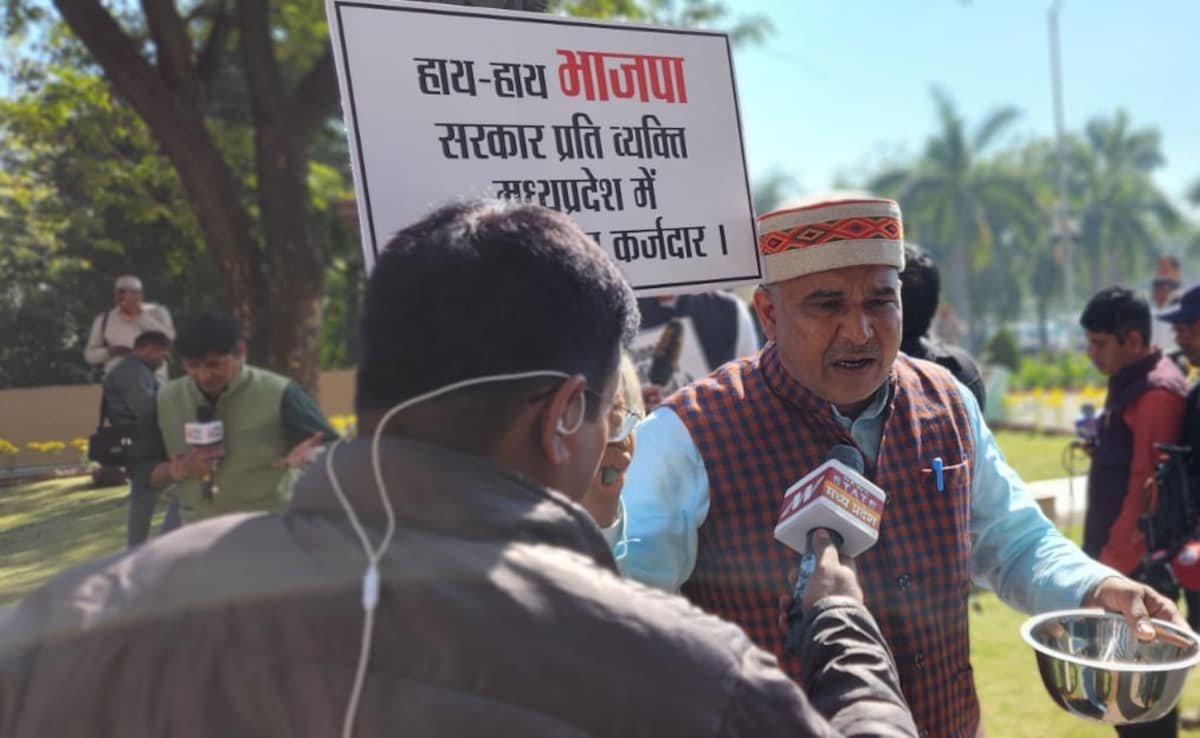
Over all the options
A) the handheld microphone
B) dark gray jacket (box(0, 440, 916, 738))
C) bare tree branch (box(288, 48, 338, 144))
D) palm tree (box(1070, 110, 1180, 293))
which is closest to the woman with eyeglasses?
dark gray jacket (box(0, 440, 916, 738))

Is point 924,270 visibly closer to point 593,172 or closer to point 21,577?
point 593,172

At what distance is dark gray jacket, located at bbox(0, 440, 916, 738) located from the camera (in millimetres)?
1032

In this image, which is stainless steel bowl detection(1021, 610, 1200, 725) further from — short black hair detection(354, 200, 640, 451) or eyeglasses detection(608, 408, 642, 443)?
short black hair detection(354, 200, 640, 451)

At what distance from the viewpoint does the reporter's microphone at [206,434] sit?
2.87m

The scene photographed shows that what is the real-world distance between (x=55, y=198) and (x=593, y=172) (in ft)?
5.65

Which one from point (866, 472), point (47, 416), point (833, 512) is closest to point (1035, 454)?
point (866, 472)

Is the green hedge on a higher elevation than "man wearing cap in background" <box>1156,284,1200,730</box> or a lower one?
lower

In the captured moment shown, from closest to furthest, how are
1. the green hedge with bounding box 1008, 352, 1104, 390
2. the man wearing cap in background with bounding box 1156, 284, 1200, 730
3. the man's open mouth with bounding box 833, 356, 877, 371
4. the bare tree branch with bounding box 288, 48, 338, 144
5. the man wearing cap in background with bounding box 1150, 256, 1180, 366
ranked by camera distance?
1. the man's open mouth with bounding box 833, 356, 877, 371
2. the man wearing cap in background with bounding box 1156, 284, 1200, 730
3. the bare tree branch with bounding box 288, 48, 338, 144
4. the man wearing cap in background with bounding box 1150, 256, 1180, 366
5. the green hedge with bounding box 1008, 352, 1104, 390

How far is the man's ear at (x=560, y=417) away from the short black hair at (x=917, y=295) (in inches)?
104

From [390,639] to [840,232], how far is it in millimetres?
1466

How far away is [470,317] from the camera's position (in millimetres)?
1173

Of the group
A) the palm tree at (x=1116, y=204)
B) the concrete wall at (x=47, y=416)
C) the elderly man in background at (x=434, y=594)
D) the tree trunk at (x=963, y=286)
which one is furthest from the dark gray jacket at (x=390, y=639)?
the palm tree at (x=1116, y=204)

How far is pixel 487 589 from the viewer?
1.07 metres

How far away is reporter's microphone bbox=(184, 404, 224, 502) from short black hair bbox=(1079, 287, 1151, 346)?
356 cm
